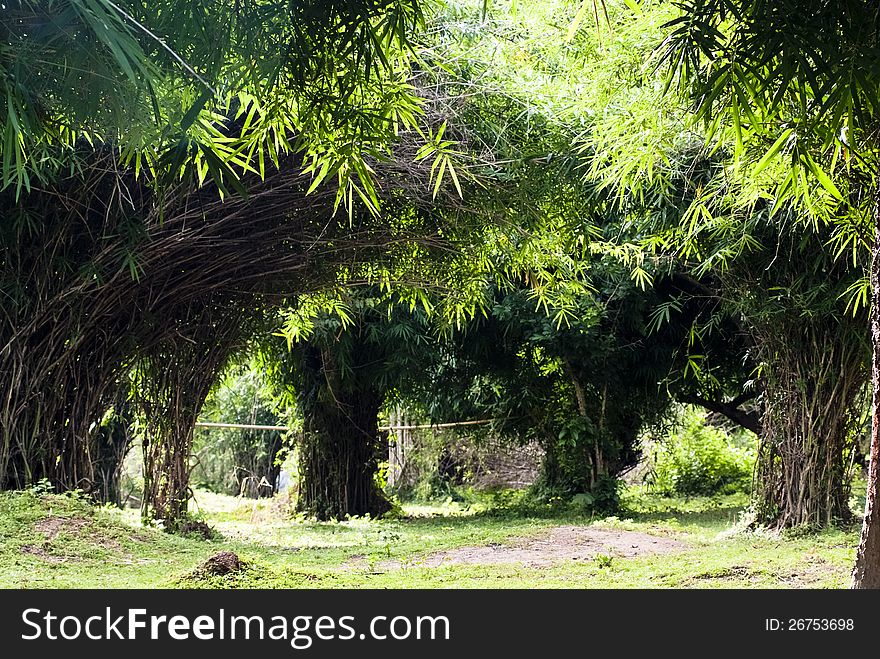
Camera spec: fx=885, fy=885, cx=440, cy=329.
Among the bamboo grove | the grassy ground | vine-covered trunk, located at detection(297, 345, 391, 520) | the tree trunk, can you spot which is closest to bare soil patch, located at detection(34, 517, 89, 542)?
the grassy ground

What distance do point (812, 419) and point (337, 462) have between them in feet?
13.0

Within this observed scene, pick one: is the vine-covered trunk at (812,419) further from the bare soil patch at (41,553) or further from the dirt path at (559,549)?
the bare soil patch at (41,553)

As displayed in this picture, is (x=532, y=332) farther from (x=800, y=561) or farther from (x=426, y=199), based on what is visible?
(x=800, y=561)

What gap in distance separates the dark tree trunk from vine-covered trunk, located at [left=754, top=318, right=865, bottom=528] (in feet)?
11.5

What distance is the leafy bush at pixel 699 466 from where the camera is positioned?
32.5 feet

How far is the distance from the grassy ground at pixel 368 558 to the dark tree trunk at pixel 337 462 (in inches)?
63.2

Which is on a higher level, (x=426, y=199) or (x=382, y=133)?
(x=426, y=199)

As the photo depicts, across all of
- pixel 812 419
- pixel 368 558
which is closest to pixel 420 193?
pixel 368 558

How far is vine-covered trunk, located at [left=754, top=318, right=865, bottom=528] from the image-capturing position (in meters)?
5.18

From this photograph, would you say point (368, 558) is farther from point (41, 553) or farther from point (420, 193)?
point (420, 193)

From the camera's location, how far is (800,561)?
3.93 m

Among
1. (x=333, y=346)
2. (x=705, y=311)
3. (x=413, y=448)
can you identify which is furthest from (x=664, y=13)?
(x=413, y=448)

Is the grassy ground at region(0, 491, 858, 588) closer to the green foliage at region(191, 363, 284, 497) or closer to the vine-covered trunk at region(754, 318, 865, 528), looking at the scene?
the vine-covered trunk at region(754, 318, 865, 528)
